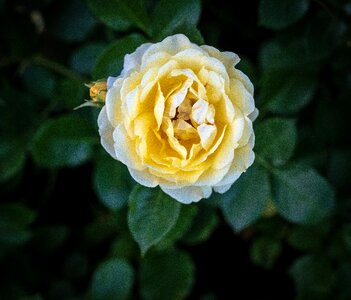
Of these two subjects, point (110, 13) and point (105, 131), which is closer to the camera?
point (105, 131)

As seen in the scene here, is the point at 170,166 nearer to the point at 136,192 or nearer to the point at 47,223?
the point at 136,192

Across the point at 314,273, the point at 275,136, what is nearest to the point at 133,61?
the point at 275,136

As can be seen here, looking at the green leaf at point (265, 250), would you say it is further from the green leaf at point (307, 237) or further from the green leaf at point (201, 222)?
the green leaf at point (201, 222)

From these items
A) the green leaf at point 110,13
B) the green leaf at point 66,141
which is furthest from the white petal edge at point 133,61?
the green leaf at point 66,141

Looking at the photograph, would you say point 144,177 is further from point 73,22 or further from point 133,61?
point 73,22

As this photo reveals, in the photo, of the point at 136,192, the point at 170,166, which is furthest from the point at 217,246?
the point at 170,166

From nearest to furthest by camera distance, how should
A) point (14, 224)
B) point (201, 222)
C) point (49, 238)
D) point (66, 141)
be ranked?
point (66, 141), point (201, 222), point (14, 224), point (49, 238)
